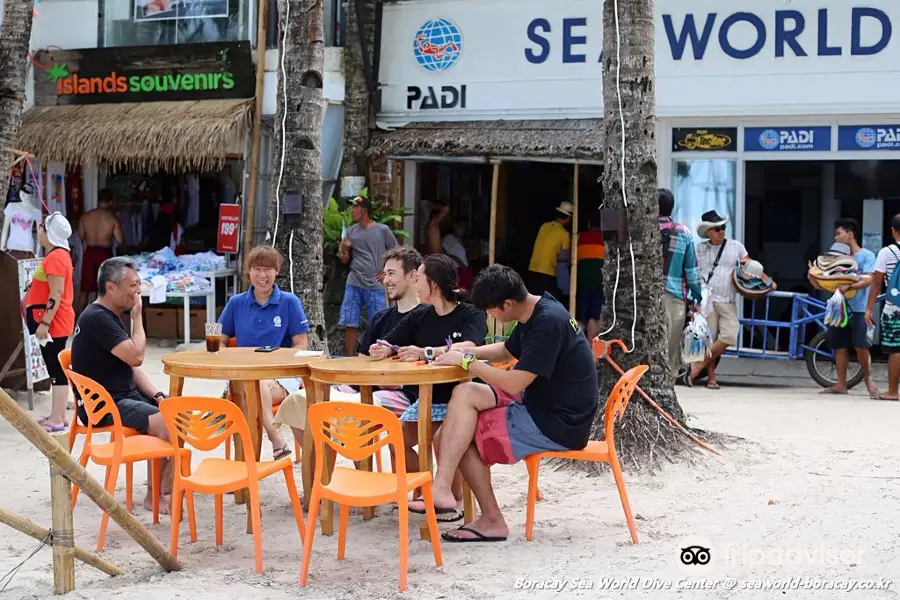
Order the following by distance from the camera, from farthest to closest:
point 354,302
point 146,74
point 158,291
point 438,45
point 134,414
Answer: point 146,74 → point 438,45 → point 158,291 → point 354,302 → point 134,414

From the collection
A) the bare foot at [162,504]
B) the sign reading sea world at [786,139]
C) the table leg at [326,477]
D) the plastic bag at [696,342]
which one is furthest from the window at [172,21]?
the table leg at [326,477]

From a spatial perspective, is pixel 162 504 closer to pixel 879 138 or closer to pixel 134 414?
pixel 134 414

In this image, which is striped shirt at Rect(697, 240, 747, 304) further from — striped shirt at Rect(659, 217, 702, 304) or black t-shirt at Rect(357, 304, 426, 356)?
black t-shirt at Rect(357, 304, 426, 356)

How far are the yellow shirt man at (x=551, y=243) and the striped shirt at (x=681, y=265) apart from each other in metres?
2.57

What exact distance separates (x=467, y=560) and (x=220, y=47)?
9611 mm

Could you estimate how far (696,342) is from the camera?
32.8ft

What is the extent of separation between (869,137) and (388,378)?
7.76 metres

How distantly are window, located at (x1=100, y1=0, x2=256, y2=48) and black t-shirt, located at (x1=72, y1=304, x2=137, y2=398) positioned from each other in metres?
8.03

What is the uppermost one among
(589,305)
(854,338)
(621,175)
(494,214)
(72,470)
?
(621,175)

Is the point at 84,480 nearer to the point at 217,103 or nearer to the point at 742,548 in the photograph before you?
the point at 742,548

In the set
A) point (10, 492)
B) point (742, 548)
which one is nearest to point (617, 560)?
point (742, 548)

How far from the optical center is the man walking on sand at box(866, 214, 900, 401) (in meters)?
9.73

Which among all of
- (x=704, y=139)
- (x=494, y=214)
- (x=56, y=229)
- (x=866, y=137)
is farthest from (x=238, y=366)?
(x=866, y=137)

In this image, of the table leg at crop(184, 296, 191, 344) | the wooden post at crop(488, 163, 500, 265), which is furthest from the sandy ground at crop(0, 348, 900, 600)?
the wooden post at crop(488, 163, 500, 265)
